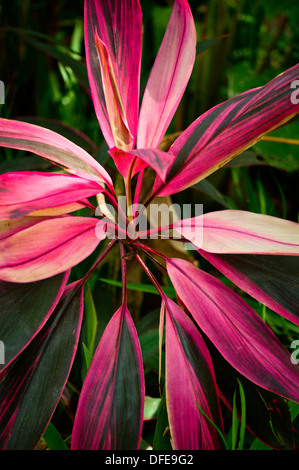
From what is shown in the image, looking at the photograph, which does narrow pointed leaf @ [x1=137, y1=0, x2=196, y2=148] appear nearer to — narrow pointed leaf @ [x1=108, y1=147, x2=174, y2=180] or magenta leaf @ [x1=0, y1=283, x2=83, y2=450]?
narrow pointed leaf @ [x1=108, y1=147, x2=174, y2=180]

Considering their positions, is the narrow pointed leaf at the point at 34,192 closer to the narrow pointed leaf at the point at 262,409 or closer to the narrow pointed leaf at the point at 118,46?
the narrow pointed leaf at the point at 118,46

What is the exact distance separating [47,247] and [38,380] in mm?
130

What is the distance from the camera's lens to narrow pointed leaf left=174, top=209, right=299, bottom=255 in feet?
1.28

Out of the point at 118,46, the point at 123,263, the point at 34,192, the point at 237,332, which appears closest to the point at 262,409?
the point at 237,332

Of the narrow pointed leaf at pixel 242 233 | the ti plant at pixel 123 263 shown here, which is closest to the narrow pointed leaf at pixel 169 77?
the ti plant at pixel 123 263

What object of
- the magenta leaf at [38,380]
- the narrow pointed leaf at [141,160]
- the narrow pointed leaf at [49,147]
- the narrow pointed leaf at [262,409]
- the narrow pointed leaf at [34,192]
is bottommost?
the narrow pointed leaf at [262,409]

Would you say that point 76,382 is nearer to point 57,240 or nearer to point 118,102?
point 57,240

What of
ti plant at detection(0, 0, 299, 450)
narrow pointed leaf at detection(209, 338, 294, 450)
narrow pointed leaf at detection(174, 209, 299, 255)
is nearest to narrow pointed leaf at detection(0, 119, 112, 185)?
ti plant at detection(0, 0, 299, 450)

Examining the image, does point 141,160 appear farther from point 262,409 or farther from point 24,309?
point 262,409

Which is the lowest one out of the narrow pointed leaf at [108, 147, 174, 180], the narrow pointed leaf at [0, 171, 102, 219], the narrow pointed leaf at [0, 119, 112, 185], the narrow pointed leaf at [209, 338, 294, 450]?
the narrow pointed leaf at [209, 338, 294, 450]

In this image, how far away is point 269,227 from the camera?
0.42 meters

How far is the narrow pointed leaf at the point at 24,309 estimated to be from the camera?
14.9 inches

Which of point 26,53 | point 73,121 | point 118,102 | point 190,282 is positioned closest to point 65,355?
point 190,282

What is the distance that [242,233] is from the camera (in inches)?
16.3
